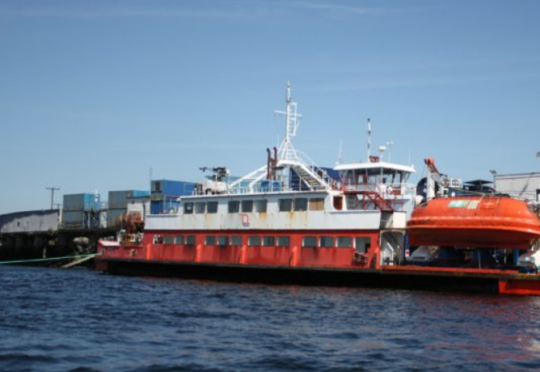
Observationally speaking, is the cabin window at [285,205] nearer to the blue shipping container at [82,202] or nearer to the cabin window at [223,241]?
the cabin window at [223,241]

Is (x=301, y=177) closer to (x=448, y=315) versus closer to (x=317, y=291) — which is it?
(x=317, y=291)

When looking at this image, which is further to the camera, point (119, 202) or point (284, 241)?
point (119, 202)

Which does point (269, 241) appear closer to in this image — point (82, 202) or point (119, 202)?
point (119, 202)

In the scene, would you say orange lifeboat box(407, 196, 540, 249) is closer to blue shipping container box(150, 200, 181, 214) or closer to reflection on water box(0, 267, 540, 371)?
reflection on water box(0, 267, 540, 371)

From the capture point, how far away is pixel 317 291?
1332 inches

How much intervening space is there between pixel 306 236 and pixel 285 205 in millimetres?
2180

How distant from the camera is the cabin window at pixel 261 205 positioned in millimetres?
39812

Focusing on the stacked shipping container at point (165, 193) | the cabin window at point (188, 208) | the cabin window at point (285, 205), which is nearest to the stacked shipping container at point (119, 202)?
the stacked shipping container at point (165, 193)

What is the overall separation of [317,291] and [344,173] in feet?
28.4

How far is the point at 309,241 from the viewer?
37594 millimetres

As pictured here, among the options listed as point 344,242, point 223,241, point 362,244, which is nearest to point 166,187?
point 223,241

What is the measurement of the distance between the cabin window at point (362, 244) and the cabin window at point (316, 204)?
258 cm

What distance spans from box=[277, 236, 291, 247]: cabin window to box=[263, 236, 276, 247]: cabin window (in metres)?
0.31

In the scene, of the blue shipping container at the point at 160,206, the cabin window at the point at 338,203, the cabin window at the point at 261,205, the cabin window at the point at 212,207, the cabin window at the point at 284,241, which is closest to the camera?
the cabin window at the point at 338,203
